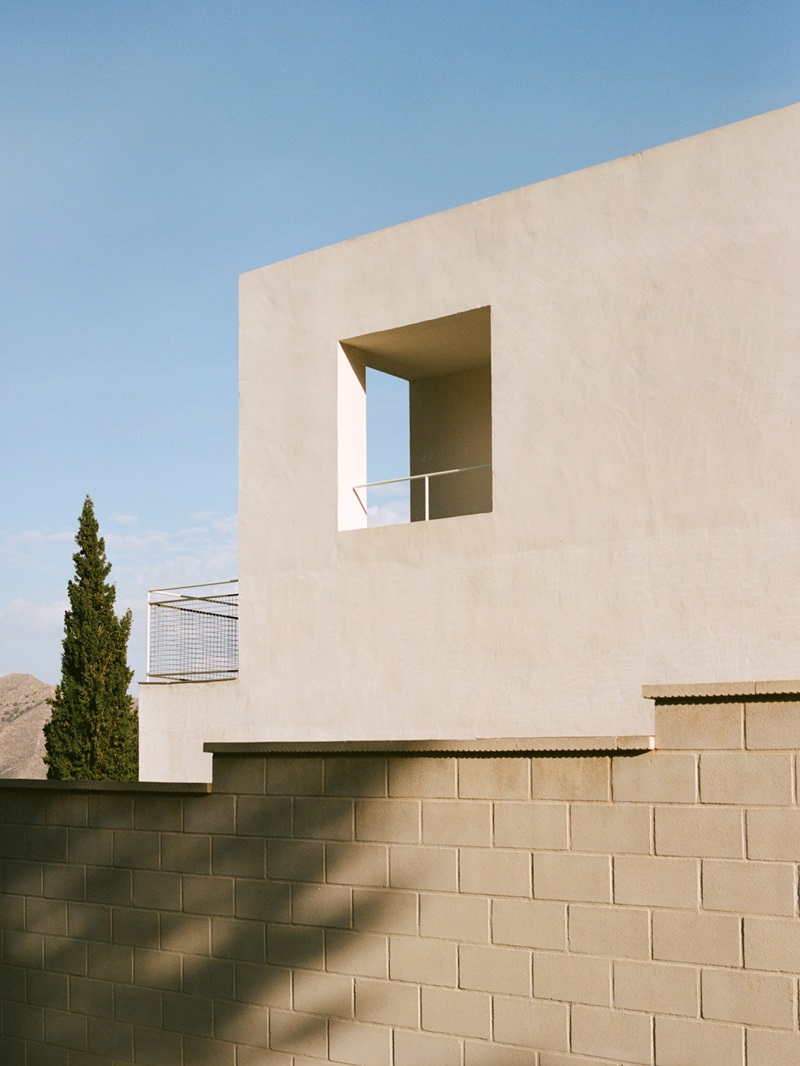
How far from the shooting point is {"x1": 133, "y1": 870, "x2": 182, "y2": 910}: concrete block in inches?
206

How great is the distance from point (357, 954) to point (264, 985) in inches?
21.8

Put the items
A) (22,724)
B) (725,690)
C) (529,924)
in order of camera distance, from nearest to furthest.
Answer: (725,690) < (529,924) < (22,724)

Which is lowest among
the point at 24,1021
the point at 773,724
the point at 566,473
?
the point at 24,1021

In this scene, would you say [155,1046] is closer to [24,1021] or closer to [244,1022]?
[244,1022]

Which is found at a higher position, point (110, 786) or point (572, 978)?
point (110, 786)

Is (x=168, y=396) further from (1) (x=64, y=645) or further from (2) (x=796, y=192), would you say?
(2) (x=796, y=192)

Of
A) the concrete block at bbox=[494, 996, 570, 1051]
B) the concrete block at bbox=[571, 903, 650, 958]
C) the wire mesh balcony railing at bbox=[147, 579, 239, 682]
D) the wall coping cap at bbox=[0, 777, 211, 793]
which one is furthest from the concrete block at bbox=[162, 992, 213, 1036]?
the wire mesh balcony railing at bbox=[147, 579, 239, 682]

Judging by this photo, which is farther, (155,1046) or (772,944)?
(155,1046)

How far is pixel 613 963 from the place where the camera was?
13.1ft

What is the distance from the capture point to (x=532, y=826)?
13.9ft

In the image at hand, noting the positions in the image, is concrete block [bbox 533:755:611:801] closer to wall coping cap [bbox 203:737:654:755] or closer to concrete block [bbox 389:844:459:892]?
wall coping cap [bbox 203:737:654:755]

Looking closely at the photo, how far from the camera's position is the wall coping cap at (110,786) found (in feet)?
17.0

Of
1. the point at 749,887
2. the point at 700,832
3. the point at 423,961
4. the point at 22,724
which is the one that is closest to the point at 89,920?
the point at 423,961

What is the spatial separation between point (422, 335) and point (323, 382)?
3.79 feet
